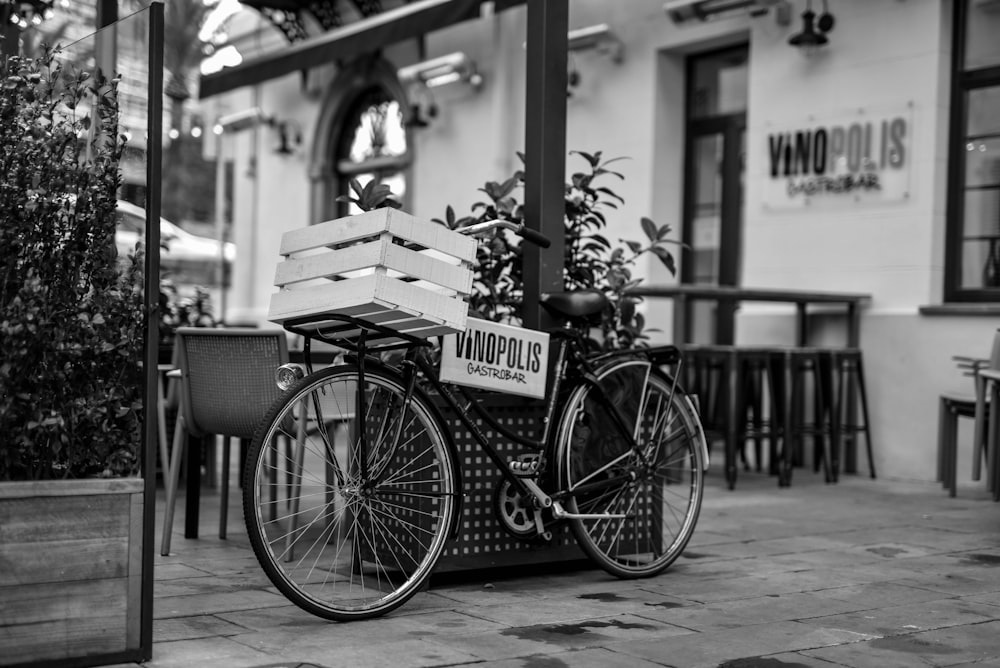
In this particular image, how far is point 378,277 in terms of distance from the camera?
3293 mm

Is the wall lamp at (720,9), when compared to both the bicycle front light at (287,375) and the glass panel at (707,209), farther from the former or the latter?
the bicycle front light at (287,375)

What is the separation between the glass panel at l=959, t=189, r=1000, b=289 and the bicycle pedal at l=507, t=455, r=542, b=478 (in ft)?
13.5

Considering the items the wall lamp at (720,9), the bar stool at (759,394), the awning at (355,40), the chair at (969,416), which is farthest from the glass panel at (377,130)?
the chair at (969,416)

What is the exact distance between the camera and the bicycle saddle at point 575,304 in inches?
161

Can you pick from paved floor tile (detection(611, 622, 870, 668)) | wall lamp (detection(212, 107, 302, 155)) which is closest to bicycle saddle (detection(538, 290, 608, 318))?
paved floor tile (detection(611, 622, 870, 668))

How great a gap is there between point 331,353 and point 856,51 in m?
4.17

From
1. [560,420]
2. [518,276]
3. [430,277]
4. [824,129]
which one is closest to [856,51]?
[824,129]

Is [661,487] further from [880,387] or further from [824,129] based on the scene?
[824,129]

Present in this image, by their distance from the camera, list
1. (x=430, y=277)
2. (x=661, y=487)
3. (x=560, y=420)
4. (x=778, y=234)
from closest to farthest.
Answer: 1. (x=430, y=277)
2. (x=560, y=420)
3. (x=661, y=487)
4. (x=778, y=234)

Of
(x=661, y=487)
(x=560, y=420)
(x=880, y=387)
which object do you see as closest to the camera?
(x=560, y=420)

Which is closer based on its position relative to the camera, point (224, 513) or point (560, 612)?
point (560, 612)

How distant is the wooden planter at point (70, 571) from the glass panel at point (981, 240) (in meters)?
5.59

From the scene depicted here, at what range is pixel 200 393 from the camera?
4.54 meters

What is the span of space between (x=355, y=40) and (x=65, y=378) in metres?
7.64
